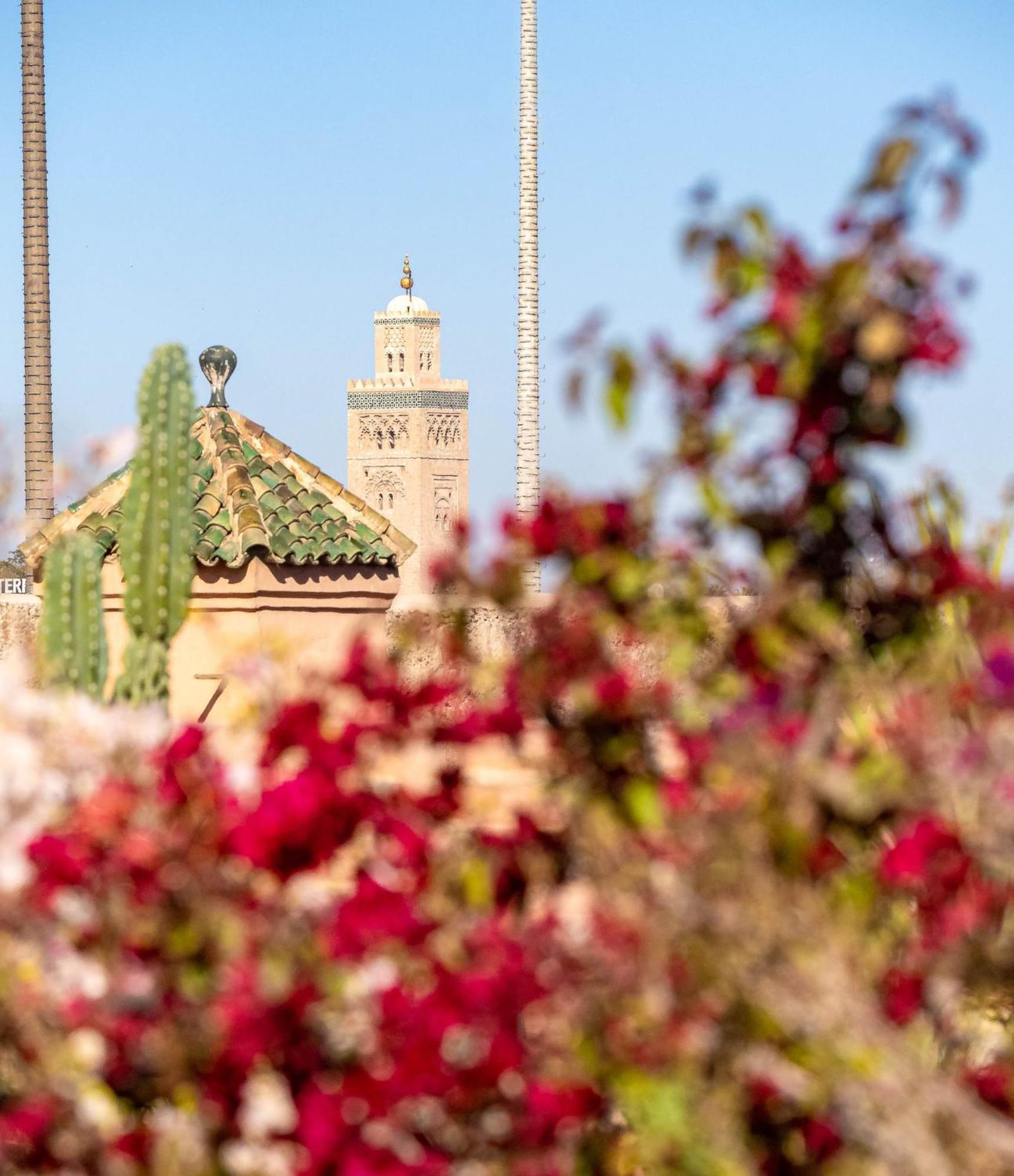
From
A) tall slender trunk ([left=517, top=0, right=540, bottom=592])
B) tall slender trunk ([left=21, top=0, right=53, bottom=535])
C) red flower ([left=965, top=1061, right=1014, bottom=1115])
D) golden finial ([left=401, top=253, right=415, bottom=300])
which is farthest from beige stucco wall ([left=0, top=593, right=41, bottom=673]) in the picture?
golden finial ([left=401, top=253, right=415, bottom=300])

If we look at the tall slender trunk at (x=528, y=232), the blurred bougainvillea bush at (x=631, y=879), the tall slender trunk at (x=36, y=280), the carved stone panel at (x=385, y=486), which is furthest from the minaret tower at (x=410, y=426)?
the blurred bougainvillea bush at (x=631, y=879)

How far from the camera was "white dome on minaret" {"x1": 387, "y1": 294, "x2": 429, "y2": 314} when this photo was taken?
3676 inches

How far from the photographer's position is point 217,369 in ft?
33.3

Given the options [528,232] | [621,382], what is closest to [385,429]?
[528,232]

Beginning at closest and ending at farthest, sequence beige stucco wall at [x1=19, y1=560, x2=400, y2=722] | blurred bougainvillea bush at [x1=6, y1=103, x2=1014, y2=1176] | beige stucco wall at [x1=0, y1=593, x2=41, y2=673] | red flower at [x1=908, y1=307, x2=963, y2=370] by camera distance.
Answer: blurred bougainvillea bush at [x1=6, y1=103, x2=1014, y2=1176] < red flower at [x1=908, y1=307, x2=963, y2=370] < beige stucco wall at [x1=19, y1=560, x2=400, y2=722] < beige stucco wall at [x1=0, y1=593, x2=41, y2=673]

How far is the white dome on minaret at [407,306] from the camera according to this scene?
306 feet

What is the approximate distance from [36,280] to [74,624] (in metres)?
13.7

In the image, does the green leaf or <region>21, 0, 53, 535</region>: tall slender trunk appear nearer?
the green leaf

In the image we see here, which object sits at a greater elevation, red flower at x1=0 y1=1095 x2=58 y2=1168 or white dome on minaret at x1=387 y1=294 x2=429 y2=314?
white dome on minaret at x1=387 y1=294 x2=429 y2=314

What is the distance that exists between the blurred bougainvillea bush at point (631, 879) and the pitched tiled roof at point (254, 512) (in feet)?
17.9

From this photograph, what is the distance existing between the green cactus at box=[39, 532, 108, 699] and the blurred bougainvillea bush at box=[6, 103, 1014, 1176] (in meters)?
1.81

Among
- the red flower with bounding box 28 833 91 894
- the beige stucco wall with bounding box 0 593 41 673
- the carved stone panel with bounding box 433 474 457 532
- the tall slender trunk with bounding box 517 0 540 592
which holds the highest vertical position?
the tall slender trunk with bounding box 517 0 540 592

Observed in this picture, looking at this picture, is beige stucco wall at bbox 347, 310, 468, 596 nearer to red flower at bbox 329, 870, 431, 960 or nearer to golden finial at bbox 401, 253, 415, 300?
golden finial at bbox 401, 253, 415, 300

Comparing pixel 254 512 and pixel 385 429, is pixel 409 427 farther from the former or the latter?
pixel 254 512
